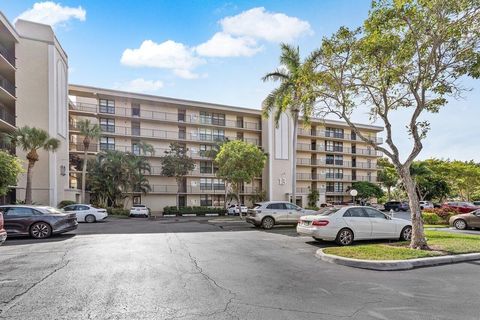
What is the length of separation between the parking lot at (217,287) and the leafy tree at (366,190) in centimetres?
4391

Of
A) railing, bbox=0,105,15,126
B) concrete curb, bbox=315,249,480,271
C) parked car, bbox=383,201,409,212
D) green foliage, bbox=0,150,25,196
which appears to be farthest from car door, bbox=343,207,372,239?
parked car, bbox=383,201,409,212

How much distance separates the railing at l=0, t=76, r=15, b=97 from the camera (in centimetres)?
2506

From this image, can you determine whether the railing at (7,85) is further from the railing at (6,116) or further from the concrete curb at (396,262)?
the concrete curb at (396,262)

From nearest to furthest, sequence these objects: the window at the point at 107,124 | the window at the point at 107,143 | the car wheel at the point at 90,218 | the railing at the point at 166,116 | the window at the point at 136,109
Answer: the car wheel at the point at 90,218 < the railing at the point at 166,116 < the window at the point at 107,143 < the window at the point at 107,124 < the window at the point at 136,109

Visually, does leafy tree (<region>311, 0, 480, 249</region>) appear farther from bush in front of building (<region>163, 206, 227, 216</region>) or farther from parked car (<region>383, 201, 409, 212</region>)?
parked car (<region>383, 201, 409, 212</region>)

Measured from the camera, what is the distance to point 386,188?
60.4 m

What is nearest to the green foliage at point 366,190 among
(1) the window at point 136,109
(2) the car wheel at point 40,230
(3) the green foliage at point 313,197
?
(3) the green foliage at point 313,197

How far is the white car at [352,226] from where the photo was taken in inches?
465

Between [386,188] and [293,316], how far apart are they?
61.7 meters

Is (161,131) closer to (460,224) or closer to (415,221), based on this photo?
(460,224)

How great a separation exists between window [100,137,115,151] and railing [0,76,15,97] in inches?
558

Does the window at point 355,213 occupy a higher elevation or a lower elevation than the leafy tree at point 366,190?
higher

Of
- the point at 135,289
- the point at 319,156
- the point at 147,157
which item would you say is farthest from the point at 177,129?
the point at 135,289

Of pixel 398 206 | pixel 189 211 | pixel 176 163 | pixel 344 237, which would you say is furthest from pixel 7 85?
pixel 398 206
